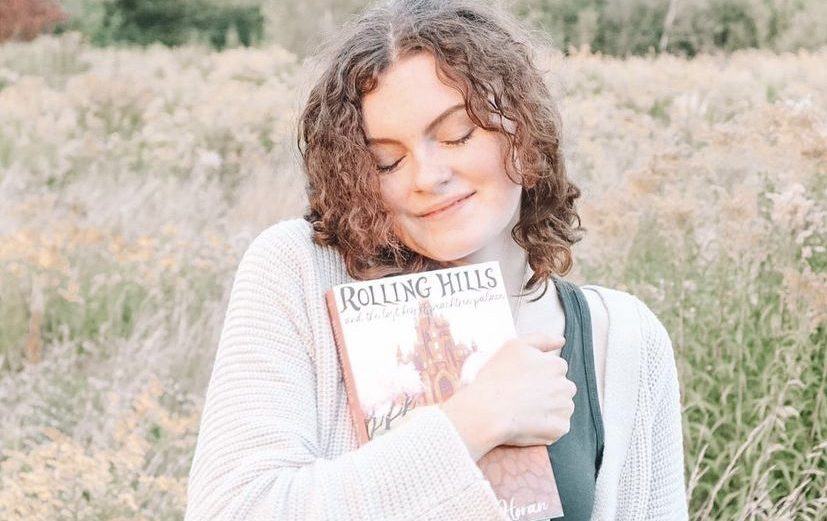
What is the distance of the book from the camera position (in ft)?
5.32

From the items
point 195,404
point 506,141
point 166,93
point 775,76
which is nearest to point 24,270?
point 195,404

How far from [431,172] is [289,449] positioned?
46 cm

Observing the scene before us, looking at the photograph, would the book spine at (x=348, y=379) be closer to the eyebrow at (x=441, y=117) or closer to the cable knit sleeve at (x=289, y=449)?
the cable knit sleeve at (x=289, y=449)

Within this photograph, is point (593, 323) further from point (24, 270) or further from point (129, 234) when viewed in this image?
point (129, 234)

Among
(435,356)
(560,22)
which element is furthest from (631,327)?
(560,22)

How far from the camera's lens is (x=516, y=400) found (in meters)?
1.57

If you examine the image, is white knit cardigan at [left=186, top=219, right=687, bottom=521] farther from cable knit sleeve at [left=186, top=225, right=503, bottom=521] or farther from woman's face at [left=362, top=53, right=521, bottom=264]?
woman's face at [left=362, top=53, right=521, bottom=264]

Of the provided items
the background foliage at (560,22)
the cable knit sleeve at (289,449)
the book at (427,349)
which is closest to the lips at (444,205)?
the book at (427,349)

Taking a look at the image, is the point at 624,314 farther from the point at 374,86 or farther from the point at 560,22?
the point at 560,22

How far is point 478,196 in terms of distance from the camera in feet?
5.82

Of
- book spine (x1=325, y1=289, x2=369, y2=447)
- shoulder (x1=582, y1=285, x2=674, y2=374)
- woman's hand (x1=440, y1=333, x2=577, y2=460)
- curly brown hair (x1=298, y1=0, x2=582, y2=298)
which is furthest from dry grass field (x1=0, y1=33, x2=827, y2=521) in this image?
woman's hand (x1=440, y1=333, x2=577, y2=460)

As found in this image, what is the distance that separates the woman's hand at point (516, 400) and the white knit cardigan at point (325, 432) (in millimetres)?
39

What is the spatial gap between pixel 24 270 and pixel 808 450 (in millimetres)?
3108

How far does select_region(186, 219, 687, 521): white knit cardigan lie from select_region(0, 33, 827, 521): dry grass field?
→ 1.64ft
